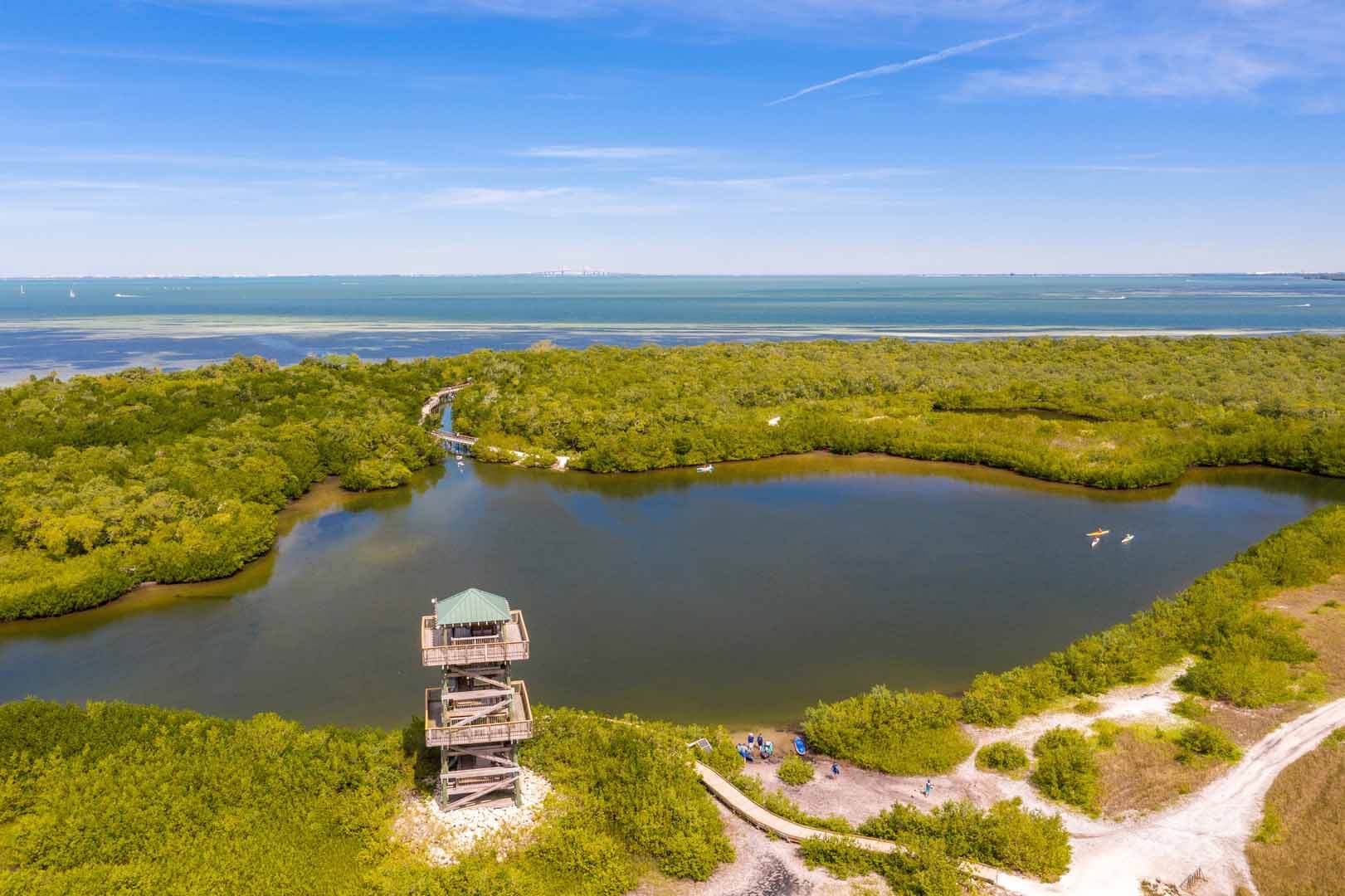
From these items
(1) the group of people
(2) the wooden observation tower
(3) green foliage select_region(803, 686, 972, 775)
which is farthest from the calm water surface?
(2) the wooden observation tower

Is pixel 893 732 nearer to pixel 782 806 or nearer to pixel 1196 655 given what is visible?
pixel 782 806

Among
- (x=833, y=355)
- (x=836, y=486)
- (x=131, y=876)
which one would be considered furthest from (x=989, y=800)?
(x=833, y=355)

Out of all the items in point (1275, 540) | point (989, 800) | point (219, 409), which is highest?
point (219, 409)

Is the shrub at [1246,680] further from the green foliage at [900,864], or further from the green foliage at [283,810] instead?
the green foliage at [283,810]

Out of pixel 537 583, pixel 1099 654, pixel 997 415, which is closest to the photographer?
pixel 1099 654

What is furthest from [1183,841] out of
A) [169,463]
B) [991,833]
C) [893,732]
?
[169,463]

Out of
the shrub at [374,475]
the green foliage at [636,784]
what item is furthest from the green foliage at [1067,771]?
the shrub at [374,475]

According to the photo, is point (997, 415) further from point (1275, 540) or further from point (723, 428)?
point (1275, 540)
